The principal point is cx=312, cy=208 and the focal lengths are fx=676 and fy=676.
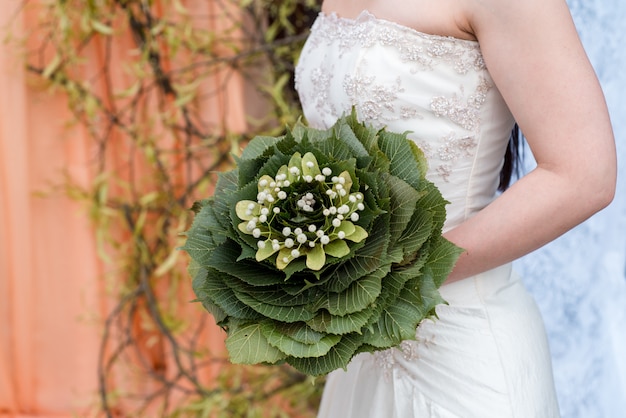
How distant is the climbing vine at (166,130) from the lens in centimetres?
169

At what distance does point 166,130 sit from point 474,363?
3.75 feet

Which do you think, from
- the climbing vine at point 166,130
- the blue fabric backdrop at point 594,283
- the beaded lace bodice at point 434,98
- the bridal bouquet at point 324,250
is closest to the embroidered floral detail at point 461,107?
the beaded lace bodice at point 434,98

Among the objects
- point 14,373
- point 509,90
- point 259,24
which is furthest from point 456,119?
point 14,373

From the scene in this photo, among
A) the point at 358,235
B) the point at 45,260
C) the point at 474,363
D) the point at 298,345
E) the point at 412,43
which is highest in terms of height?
the point at 412,43

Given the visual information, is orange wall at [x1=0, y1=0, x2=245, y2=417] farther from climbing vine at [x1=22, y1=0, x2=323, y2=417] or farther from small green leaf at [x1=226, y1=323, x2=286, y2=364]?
small green leaf at [x1=226, y1=323, x2=286, y2=364]

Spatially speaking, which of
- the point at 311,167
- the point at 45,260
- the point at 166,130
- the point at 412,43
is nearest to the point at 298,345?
the point at 311,167

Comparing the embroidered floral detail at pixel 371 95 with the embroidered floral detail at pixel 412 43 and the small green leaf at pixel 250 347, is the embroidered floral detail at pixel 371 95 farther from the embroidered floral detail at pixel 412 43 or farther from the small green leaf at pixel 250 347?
the small green leaf at pixel 250 347

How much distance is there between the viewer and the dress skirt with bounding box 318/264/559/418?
83 cm

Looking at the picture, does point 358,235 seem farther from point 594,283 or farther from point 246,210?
point 594,283

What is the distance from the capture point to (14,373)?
6.27 feet

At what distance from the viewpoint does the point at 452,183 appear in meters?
0.88

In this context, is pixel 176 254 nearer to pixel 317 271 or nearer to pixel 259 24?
pixel 259 24

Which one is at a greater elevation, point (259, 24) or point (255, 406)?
point (259, 24)

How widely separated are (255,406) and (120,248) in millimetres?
557
